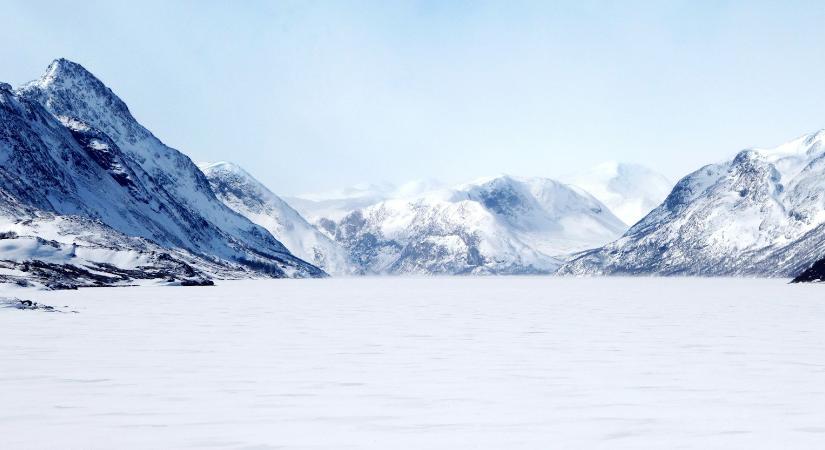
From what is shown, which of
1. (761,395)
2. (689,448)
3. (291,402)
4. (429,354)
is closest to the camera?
(689,448)

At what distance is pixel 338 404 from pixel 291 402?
147 centimetres

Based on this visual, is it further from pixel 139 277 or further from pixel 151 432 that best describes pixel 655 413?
pixel 139 277

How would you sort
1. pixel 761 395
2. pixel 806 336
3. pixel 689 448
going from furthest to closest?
pixel 806 336 → pixel 761 395 → pixel 689 448

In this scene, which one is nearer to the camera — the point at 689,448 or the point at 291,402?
the point at 689,448

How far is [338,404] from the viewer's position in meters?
24.9

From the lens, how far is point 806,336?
51375 mm

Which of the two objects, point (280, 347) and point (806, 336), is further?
point (806, 336)

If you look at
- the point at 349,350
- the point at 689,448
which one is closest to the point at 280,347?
the point at 349,350

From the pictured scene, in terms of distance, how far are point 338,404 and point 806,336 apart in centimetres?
3776


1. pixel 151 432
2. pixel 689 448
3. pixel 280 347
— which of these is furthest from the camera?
pixel 280 347

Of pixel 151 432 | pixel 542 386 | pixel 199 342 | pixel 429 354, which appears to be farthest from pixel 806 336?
pixel 151 432

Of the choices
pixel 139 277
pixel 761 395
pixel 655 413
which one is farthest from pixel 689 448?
pixel 139 277

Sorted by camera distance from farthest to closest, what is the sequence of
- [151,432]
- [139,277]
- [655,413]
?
[139,277]
[655,413]
[151,432]

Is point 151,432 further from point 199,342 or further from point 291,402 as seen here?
point 199,342
